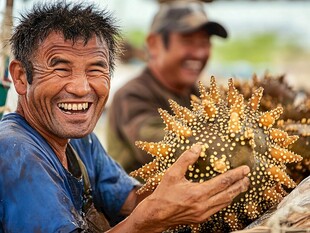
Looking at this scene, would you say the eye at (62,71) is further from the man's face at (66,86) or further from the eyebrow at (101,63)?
the eyebrow at (101,63)

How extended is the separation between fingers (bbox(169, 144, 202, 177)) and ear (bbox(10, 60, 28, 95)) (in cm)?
78

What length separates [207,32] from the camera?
5719 mm

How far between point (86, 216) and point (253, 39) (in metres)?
20.5

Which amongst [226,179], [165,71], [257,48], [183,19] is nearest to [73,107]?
[226,179]

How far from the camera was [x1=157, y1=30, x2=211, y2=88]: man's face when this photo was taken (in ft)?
18.6

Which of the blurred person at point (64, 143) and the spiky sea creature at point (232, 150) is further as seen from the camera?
the spiky sea creature at point (232, 150)

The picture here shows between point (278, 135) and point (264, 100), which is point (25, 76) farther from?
point (264, 100)

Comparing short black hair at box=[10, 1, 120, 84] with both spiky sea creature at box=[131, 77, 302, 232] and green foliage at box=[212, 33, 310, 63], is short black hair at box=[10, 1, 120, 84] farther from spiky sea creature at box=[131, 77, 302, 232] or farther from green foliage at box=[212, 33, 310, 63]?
green foliage at box=[212, 33, 310, 63]

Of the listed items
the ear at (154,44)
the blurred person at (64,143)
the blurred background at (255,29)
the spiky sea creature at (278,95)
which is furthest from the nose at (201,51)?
the blurred background at (255,29)

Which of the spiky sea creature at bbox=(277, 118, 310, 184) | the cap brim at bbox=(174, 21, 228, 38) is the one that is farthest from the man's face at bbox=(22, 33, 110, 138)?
the cap brim at bbox=(174, 21, 228, 38)

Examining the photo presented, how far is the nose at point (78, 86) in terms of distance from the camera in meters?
2.64

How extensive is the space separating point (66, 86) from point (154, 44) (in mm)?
3365

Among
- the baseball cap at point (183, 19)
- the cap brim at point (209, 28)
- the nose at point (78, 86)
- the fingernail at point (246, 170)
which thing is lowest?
the fingernail at point (246, 170)

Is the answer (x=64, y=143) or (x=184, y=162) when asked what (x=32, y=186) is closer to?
(x=64, y=143)
